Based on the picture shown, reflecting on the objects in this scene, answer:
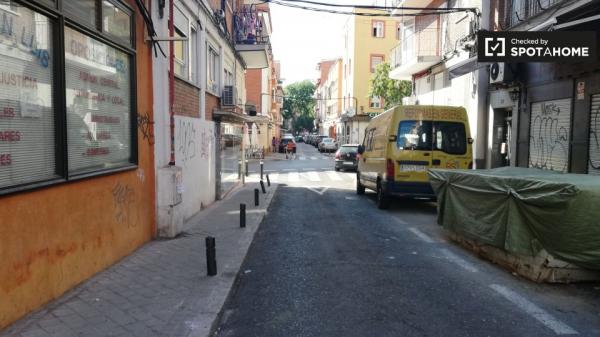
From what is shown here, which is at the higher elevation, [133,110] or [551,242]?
[133,110]

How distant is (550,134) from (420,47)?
10.7 metres

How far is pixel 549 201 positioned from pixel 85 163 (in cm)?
517

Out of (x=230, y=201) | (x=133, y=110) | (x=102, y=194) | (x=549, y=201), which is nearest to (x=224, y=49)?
(x=230, y=201)

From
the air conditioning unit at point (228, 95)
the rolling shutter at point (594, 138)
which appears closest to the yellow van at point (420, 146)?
the rolling shutter at point (594, 138)

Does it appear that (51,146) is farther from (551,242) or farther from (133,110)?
(551,242)

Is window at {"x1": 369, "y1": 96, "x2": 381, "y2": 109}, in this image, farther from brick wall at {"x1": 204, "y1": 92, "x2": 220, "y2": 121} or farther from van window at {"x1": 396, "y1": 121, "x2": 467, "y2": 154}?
van window at {"x1": 396, "y1": 121, "x2": 467, "y2": 154}

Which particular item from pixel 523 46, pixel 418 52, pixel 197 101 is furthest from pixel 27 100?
pixel 418 52

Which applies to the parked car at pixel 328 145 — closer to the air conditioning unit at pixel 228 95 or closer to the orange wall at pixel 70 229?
the air conditioning unit at pixel 228 95

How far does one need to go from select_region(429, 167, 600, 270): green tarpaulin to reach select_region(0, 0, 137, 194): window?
16.1 ft

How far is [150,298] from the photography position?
192 inches

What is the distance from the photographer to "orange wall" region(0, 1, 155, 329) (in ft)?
13.1

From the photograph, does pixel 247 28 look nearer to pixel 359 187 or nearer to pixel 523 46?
pixel 359 187

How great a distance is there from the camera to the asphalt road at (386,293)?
13.9 ft

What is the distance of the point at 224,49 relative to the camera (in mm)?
14922
